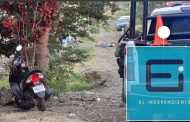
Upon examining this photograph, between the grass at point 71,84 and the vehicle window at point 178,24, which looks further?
the grass at point 71,84

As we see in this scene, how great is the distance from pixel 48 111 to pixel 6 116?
719 millimetres

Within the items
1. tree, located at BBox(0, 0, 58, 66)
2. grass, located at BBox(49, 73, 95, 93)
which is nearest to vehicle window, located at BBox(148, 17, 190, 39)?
tree, located at BBox(0, 0, 58, 66)

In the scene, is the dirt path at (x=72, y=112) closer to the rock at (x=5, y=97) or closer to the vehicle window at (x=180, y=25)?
the rock at (x=5, y=97)

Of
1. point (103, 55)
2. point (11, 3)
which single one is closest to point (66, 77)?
point (11, 3)

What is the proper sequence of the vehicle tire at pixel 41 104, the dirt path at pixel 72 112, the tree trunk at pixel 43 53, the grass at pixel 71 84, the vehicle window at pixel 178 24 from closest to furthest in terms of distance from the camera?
the vehicle window at pixel 178 24 < the dirt path at pixel 72 112 < the vehicle tire at pixel 41 104 < the tree trunk at pixel 43 53 < the grass at pixel 71 84

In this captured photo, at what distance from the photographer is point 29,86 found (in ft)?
26.7

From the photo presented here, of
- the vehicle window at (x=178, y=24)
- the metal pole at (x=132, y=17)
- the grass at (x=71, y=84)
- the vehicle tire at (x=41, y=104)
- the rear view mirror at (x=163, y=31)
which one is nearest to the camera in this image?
the rear view mirror at (x=163, y=31)

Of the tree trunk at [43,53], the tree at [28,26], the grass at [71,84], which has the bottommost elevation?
the grass at [71,84]

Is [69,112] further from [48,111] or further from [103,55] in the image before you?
[103,55]

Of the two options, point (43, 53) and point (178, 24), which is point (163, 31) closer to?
point (178, 24)

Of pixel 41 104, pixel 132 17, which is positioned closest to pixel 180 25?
pixel 132 17

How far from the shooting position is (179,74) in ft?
14.3

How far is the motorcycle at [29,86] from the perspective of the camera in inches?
316

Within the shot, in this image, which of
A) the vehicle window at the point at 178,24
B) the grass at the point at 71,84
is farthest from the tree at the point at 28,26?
the vehicle window at the point at 178,24
